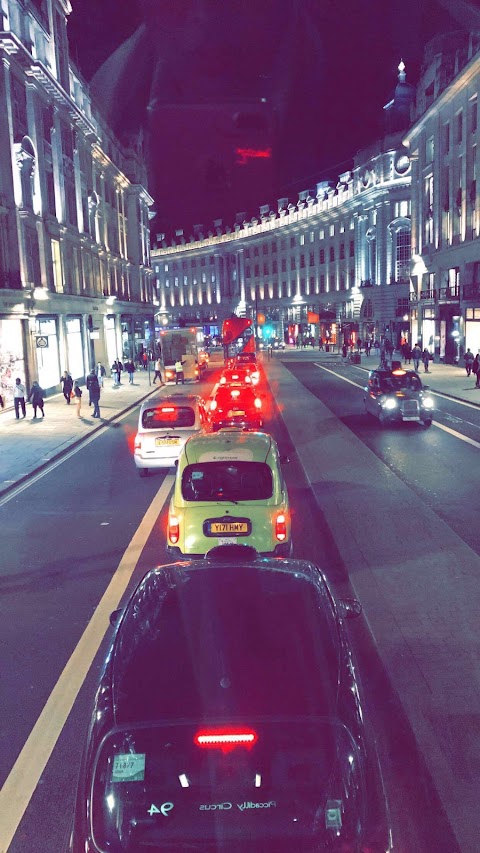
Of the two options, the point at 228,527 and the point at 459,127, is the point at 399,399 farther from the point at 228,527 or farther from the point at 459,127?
the point at 459,127

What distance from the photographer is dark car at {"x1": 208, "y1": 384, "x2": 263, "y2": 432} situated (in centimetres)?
1981

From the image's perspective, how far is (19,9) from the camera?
32.1 metres

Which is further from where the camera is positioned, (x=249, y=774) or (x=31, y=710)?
(x=31, y=710)

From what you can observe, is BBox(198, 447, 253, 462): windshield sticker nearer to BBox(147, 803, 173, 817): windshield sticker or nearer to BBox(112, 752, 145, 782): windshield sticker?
BBox(112, 752, 145, 782): windshield sticker

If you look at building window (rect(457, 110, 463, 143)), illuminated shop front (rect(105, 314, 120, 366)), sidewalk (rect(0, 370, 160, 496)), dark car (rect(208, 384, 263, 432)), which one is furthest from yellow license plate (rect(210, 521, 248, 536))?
building window (rect(457, 110, 463, 143))

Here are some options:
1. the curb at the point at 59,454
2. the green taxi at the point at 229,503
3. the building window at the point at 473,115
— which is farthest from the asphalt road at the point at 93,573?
the building window at the point at 473,115

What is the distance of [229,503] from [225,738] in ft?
17.7

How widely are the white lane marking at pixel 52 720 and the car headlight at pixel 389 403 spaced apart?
49.7 feet

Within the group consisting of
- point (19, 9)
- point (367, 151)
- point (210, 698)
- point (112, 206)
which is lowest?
point (210, 698)

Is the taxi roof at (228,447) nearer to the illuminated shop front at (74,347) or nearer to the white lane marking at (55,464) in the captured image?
the white lane marking at (55,464)

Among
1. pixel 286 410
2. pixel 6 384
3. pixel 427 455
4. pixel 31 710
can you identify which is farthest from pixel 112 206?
pixel 31 710

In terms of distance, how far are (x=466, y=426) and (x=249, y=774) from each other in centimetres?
2099

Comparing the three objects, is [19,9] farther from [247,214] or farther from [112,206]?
[247,214]

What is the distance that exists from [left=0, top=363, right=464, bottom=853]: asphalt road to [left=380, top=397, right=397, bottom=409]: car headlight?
1591 millimetres
